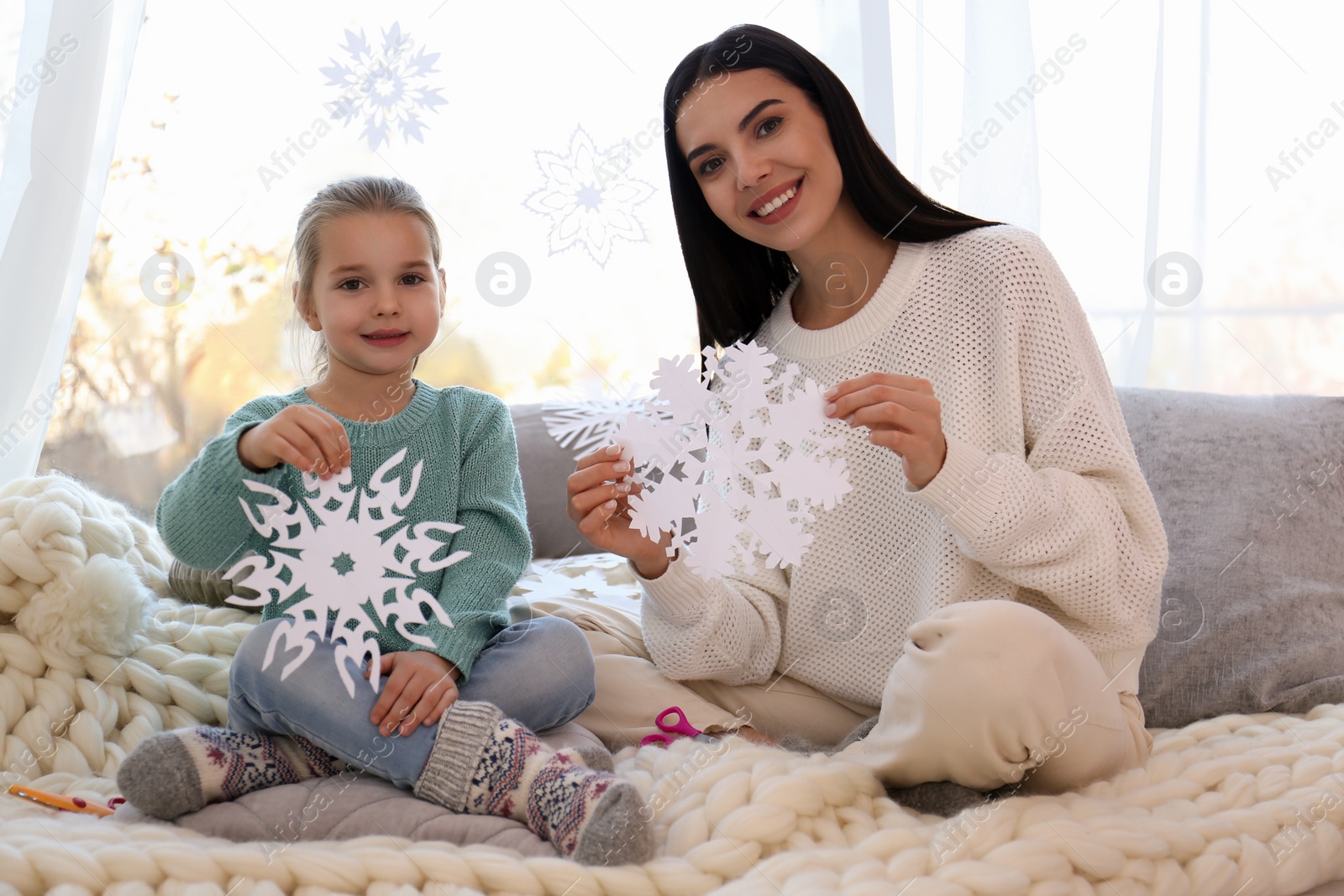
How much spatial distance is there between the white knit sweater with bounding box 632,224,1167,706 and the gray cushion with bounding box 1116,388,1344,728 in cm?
20

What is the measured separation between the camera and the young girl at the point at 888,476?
100 cm

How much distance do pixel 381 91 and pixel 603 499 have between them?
2.30 feet

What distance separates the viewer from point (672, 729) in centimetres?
119

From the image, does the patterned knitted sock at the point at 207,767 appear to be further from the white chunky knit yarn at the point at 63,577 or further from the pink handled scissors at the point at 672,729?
the pink handled scissors at the point at 672,729

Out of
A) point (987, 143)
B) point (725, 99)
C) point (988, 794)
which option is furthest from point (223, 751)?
point (987, 143)

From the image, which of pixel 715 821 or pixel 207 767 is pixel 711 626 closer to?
pixel 715 821

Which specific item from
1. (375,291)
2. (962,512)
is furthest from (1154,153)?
(375,291)

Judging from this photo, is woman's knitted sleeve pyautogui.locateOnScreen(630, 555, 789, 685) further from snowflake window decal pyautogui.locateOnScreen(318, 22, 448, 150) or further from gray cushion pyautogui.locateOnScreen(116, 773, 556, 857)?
snowflake window decal pyautogui.locateOnScreen(318, 22, 448, 150)

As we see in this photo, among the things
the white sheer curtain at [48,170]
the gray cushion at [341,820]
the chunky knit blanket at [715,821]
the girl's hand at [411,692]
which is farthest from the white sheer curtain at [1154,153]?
the gray cushion at [341,820]

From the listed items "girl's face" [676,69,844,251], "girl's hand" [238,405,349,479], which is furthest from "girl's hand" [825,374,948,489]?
"girl's hand" [238,405,349,479]

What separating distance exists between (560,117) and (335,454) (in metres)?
1.15

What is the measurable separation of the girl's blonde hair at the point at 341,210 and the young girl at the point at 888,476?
1.12ft

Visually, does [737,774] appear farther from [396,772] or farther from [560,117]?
[560,117]

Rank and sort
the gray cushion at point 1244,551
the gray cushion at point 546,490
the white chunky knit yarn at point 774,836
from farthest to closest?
the gray cushion at point 546,490
the gray cushion at point 1244,551
the white chunky knit yarn at point 774,836
